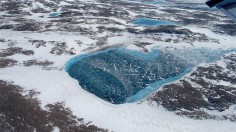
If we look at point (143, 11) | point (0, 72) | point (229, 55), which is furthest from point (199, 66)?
point (143, 11)

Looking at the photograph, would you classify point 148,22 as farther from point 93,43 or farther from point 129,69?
point 129,69

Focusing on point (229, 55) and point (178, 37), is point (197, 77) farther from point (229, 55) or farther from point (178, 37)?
point (178, 37)

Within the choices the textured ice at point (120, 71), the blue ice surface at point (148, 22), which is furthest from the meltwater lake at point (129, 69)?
the blue ice surface at point (148, 22)

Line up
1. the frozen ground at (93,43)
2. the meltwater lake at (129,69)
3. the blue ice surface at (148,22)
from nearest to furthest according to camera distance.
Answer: the frozen ground at (93,43) → the meltwater lake at (129,69) → the blue ice surface at (148,22)

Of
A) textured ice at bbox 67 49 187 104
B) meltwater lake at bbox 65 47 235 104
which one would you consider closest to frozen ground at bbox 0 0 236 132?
meltwater lake at bbox 65 47 235 104

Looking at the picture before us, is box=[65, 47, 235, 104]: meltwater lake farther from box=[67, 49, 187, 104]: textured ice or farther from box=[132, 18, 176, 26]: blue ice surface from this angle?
box=[132, 18, 176, 26]: blue ice surface

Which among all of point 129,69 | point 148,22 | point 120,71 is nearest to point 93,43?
point 129,69

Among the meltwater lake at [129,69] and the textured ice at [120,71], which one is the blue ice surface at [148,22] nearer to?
the meltwater lake at [129,69]
